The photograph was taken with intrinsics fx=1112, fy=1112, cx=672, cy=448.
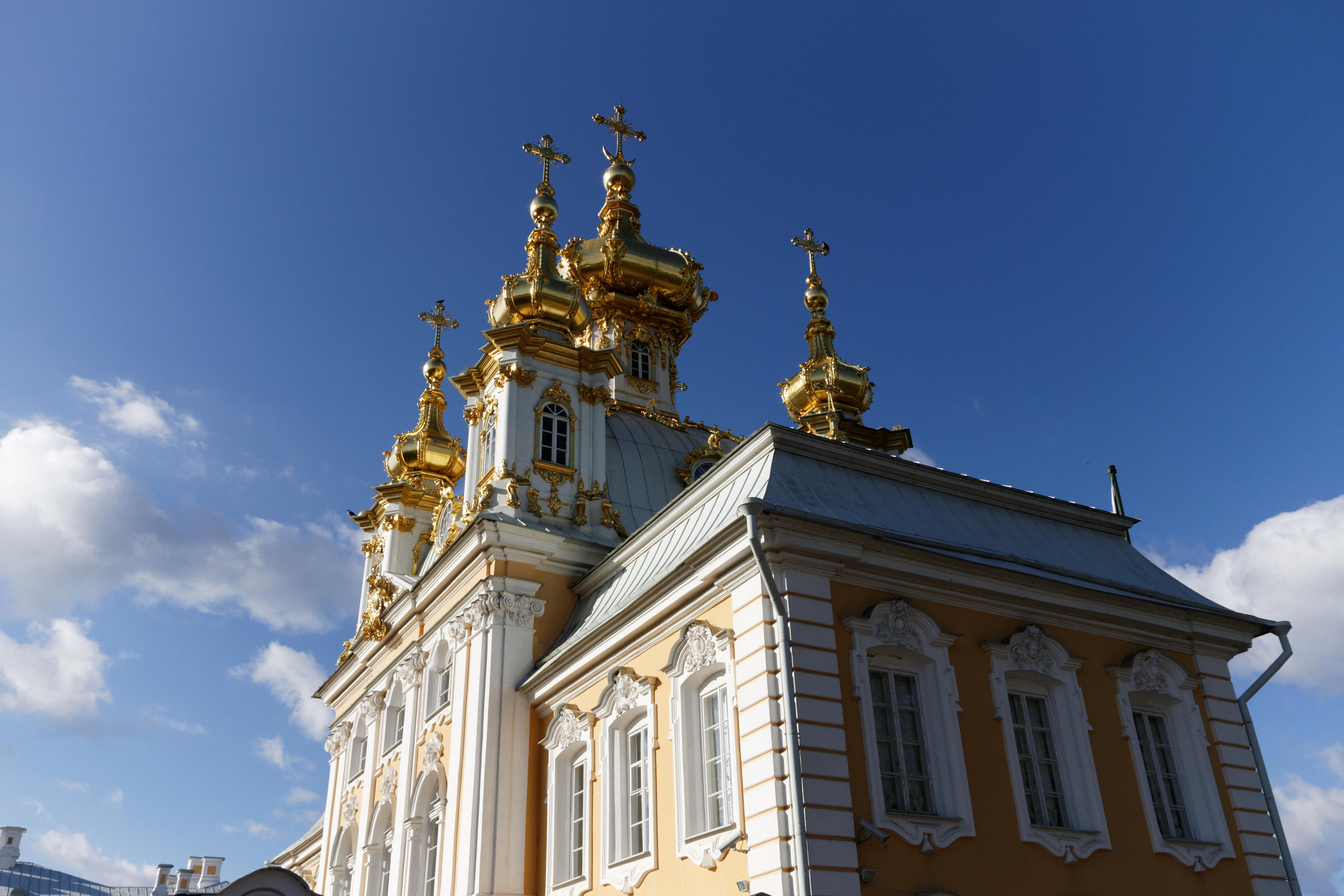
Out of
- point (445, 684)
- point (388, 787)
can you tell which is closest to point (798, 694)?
point (445, 684)

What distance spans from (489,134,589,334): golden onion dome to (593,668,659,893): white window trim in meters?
8.96

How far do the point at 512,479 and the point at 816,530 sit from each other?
812 centimetres

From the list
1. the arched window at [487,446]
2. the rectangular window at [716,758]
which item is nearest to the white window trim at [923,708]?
the rectangular window at [716,758]

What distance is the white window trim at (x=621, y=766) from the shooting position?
12.7 meters

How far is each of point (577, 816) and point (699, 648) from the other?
3.88 m

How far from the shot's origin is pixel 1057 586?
13.2 m

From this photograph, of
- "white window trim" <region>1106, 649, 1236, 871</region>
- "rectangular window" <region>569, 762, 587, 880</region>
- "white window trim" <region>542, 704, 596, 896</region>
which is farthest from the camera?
"rectangular window" <region>569, 762, 587, 880</region>

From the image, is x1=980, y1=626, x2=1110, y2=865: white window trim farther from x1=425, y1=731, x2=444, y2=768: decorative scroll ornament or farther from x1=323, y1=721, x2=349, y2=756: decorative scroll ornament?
x1=323, y1=721, x2=349, y2=756: decorative scroll ornament

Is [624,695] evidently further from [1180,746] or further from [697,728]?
[1180,746]

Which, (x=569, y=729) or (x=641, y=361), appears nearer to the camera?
(x=569, y=729)

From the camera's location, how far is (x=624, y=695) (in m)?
13.8

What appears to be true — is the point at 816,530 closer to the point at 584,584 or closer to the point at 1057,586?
the point at 1057,586

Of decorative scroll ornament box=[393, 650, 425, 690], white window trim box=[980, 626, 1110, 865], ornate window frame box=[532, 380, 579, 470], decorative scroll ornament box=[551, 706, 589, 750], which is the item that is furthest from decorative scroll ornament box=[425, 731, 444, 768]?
white window trim box=[980, 626, 1110, 865]

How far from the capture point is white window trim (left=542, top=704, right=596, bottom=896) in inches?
555
